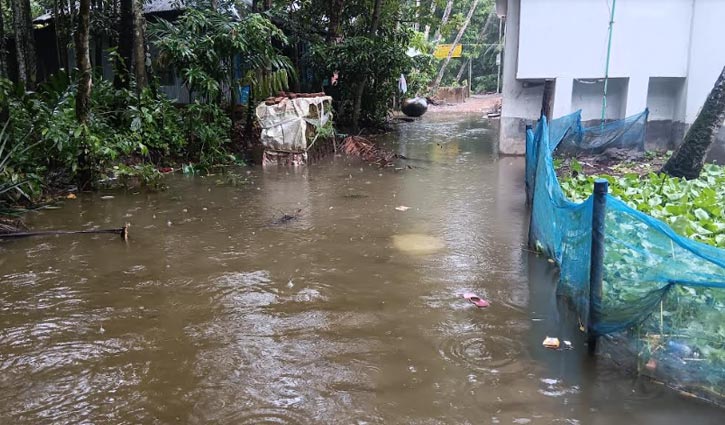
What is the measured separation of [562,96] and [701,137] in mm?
4160

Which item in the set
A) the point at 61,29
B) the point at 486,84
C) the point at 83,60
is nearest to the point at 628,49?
the point at 83,60

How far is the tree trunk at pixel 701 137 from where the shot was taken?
27.1 ft

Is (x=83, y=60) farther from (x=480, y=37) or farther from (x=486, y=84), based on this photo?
(x=480, y=37)

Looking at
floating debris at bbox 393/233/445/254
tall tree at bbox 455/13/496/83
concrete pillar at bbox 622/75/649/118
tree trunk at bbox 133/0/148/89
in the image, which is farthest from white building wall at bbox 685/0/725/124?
tall tree at bbox 455/13/496/83

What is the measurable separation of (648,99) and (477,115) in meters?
11.4

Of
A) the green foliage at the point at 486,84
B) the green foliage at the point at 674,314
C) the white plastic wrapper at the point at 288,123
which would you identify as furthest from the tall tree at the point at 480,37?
the green foliage at the point at 674,314

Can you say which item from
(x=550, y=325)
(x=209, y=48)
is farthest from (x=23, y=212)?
(x=550, y=325)

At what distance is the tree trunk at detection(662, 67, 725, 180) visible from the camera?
826 cm

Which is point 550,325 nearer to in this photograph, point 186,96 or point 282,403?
point 282,403

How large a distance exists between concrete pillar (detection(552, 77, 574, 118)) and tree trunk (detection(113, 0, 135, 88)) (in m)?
8.36

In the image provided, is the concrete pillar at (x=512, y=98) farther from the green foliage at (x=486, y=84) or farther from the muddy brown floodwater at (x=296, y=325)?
the green foliage at (x=486, y=84)

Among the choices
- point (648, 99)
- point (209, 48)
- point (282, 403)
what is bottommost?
point (282, 403)

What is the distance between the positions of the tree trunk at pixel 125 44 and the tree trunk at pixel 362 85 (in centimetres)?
587

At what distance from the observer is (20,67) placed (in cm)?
1193
